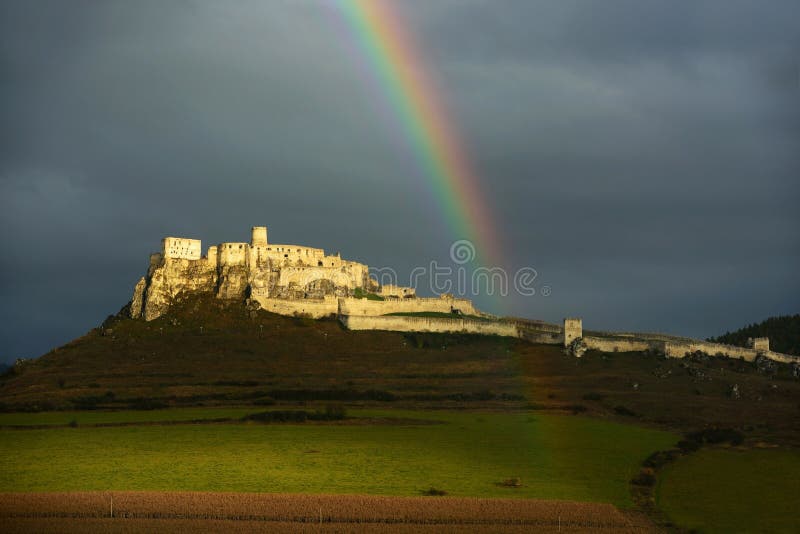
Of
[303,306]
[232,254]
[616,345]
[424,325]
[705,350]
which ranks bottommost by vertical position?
[705,350]

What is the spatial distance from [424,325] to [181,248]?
1747 inches

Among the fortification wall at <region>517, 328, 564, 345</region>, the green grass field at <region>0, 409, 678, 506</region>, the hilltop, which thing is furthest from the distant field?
the fortification wall at <region>517, 328, 564, 345</region>

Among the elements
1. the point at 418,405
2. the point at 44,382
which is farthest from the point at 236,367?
the point at 418,405

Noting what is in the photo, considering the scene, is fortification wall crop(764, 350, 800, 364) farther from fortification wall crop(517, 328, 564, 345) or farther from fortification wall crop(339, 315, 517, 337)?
fortification wall crop(339, 315, 517, 337)

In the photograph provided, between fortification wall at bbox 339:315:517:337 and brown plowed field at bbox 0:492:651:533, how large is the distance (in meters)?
90.6

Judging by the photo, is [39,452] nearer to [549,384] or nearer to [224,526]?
[224,526]

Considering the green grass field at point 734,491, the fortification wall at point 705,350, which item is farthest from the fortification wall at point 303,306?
the green grass field at point 734,491

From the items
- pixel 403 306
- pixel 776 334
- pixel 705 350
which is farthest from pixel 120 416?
pixel 776 334

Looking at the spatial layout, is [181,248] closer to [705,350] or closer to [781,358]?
[705,350]

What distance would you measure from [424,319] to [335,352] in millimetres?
21858

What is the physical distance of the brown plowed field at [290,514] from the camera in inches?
1570

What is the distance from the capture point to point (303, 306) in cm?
13812

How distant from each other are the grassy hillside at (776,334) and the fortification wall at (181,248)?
99932mm

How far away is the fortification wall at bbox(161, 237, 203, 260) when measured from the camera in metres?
144
